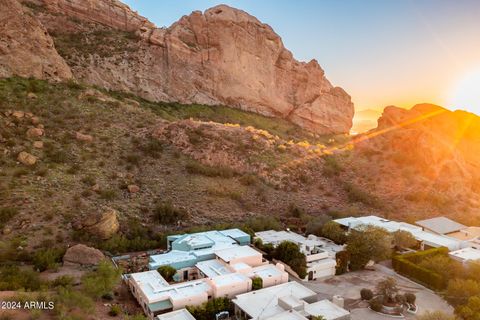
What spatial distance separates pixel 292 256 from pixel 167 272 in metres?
6.72

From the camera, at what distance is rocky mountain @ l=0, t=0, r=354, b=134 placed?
48.9 metres

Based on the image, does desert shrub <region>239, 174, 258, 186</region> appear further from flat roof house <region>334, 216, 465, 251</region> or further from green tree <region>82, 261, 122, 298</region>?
green tree <region>82, 261, 122, 298</region>

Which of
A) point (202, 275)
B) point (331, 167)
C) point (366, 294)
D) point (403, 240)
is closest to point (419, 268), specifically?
point (403, 240)

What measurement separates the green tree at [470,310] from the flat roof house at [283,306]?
190 inches

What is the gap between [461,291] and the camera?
17188 millimetres

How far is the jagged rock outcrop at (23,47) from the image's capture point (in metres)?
34.7

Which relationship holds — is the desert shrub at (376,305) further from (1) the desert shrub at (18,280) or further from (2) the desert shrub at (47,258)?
(2) the desert shrub at (47,258)

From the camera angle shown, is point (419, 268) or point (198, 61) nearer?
point (419, 268)

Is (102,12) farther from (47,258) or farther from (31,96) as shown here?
(47,258)

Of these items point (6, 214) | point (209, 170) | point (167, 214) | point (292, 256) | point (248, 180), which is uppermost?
point (209, 170)

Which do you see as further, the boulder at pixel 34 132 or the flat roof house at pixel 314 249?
the boulder at pixel 34 132

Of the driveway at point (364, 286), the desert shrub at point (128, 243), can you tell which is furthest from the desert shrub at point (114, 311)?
the driveway at point (364, 286)

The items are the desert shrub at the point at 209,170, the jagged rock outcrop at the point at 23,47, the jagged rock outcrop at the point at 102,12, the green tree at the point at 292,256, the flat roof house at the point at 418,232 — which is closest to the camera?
the green tree at the point at 292,256

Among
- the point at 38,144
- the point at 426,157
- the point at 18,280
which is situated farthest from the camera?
the point at 426,157
